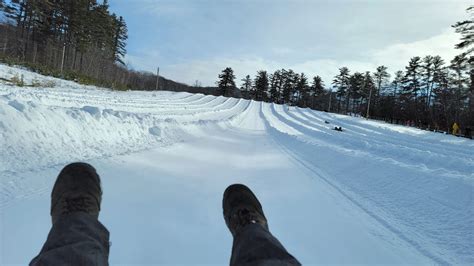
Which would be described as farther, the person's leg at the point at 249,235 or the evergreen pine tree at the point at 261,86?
the evergreen pine tree at the point at 261,86

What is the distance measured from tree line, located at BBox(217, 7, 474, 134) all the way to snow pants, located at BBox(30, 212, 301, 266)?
34864 mm

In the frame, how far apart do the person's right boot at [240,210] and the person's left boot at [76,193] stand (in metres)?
0.92

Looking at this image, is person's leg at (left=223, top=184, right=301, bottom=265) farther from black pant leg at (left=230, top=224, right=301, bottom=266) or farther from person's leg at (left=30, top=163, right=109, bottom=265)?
person's leg at (left=30, top=163, right=109, bottom=265)

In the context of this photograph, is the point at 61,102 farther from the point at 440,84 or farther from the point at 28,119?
the point at 440,84

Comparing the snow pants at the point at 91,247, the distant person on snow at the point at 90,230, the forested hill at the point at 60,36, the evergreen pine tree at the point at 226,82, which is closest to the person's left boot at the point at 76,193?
the distant person on snow at the point at 90,230

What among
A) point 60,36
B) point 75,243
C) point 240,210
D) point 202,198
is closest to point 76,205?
point 75,243

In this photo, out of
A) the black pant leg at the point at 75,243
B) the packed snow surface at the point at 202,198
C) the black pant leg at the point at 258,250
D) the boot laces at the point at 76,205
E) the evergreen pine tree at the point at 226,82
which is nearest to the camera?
the black pant leg at the point at 75,243

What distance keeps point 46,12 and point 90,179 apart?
1693 inches

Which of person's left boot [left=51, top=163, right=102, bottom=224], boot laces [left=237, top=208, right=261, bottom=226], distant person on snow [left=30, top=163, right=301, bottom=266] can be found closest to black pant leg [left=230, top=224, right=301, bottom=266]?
distant person on snow [left=30, top=163, right=301, bottom=266]

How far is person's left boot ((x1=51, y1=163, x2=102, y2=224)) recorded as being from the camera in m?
2.09

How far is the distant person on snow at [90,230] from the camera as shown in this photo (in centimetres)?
166

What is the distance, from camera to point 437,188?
5188mm

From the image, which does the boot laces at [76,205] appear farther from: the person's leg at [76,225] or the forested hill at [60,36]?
the forested hill at [60,36]

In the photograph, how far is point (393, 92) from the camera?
2452 inches
